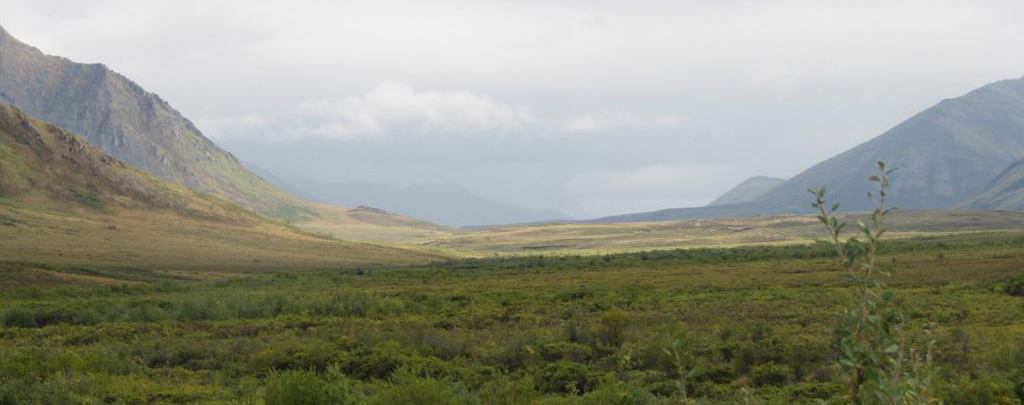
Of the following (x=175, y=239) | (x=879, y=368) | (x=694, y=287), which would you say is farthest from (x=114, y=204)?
(x=879, y=368)

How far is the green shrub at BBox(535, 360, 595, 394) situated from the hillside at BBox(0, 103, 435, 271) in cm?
Result: 6557

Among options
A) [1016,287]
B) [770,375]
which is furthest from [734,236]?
[770,375]

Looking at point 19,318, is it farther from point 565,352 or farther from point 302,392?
point 302,392

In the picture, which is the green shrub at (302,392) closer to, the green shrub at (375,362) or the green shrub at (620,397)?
the green shrub at (620,397)

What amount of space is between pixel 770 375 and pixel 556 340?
8.48 metres

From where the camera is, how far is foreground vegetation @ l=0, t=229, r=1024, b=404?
17891mm

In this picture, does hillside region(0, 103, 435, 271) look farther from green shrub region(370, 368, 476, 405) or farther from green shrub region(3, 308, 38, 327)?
green shrub region(370, 368, 476, 405)

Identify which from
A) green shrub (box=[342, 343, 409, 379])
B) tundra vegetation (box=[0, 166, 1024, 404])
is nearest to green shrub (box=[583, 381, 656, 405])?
tundra vegetation (box=[0, 166, 1024, 404])

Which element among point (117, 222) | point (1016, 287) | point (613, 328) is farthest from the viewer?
point (117, 222)

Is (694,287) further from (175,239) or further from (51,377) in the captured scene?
(175,239)

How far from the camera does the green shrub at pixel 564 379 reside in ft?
72.5

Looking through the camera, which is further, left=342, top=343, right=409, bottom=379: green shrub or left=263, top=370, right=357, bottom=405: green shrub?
left=342, top=343, right=409, bottom=379: green shrub

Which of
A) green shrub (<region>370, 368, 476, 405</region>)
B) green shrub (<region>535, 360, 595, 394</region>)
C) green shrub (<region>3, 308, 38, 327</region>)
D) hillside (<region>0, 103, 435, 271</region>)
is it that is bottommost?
green shrub (<region>535, 360, 595, 394</region>)

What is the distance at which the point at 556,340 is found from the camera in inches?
1134
